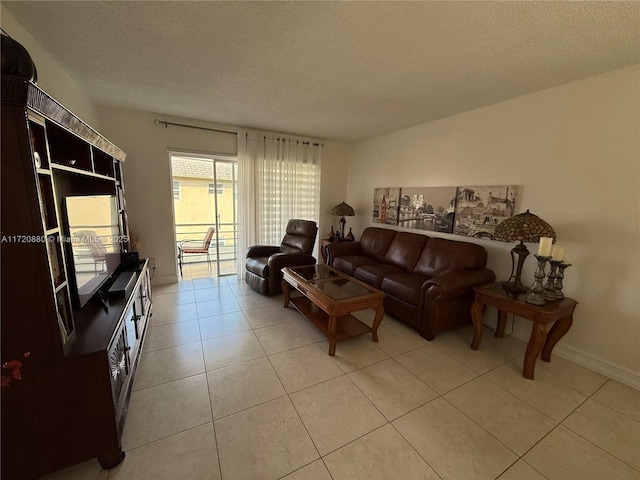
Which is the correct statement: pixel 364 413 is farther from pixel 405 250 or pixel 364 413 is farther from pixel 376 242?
pixel 376 242

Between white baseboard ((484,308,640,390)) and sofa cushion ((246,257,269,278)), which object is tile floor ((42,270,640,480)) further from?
sofa cushion ((246,257,269,278))

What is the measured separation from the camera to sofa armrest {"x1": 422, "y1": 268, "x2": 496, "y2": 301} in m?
2.36

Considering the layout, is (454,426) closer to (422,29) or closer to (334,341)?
(334,341)

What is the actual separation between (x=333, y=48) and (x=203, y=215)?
14.8ft

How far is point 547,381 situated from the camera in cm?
199

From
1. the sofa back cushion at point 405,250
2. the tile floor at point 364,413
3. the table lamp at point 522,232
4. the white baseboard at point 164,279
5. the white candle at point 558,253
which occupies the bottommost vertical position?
the tile floor at point 364,413

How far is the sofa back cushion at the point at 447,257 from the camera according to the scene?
2.74m

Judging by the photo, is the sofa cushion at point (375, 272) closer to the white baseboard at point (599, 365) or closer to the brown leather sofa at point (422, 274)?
the brown leather sofa at point (422, 274)

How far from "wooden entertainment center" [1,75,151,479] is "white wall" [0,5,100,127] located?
2.88 feet

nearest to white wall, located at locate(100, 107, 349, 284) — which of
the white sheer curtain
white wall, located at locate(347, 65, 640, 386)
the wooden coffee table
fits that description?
the white sheer curtain

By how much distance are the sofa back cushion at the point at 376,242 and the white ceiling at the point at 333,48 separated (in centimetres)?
174

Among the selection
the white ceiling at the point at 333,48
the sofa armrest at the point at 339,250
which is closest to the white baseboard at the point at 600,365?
the white ceiling at the point at 333,48

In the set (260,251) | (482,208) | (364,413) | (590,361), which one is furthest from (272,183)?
(590,361)

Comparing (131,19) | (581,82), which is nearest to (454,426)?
(581,82)
